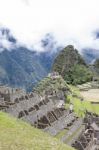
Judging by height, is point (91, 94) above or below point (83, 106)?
above

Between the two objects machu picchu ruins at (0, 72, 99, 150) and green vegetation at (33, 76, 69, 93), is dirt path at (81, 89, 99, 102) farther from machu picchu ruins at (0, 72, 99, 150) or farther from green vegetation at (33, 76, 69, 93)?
machu picchu ruins at (0, 72, 99, 150)

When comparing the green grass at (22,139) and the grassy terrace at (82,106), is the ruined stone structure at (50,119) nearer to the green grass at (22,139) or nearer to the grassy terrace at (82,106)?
the grassy terrace at (82,106)

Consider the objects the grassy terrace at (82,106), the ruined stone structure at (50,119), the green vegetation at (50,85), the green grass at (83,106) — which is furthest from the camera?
the green vegetation at (50,85)

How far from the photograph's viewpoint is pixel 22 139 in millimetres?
18797

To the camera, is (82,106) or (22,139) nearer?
(22,139)

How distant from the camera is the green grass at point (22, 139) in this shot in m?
17.8

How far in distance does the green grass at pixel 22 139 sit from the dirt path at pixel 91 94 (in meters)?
53.5

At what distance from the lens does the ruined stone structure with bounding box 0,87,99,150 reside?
3778 cm

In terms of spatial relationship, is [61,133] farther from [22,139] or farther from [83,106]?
[83,106]

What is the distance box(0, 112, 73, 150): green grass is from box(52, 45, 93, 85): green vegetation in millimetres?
75671

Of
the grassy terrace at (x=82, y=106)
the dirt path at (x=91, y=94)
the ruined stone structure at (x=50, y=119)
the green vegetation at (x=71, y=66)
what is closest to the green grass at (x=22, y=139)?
the ruined stone structure at (x=50, y=119)

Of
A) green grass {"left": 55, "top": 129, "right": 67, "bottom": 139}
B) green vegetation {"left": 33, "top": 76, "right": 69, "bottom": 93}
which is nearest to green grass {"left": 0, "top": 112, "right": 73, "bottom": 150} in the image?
green grass {"left": 55, "top": 129, "right": 67, "bottom": 139}

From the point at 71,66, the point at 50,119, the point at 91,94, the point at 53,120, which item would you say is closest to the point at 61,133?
the point at 53,120

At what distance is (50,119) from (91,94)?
42.1 metres
